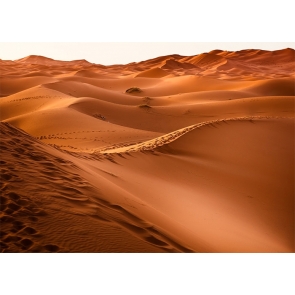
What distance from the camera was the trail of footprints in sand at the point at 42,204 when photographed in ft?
9.89

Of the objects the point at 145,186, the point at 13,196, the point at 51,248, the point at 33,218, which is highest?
the point at 13,196

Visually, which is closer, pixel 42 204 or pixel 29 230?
pixel 29 230

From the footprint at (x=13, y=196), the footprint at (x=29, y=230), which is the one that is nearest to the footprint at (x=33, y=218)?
the footprint at (x=29, y=230)

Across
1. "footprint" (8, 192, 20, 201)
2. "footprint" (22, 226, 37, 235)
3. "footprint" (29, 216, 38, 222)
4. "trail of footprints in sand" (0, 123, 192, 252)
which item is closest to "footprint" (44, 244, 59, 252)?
"trail of footprints in sand" (0, 123, 192, 252)

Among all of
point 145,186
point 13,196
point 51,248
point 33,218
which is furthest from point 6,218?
point 145,186

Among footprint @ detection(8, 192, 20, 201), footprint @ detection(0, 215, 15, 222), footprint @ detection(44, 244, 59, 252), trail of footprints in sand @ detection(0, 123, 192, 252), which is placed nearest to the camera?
footprint @ detection(44, 244, 59, 252)

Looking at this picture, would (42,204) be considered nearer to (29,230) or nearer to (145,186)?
(29,230)

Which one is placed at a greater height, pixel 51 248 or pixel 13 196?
pixel 13 196

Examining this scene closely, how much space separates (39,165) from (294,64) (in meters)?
79.2

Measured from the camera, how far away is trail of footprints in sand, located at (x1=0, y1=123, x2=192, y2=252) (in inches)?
119

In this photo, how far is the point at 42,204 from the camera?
3.50 m

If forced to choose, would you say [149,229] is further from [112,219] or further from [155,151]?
[155,151]

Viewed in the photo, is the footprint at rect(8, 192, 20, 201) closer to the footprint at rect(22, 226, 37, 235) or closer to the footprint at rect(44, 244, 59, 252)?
the footprint at rect(22, 226, 37, 235)

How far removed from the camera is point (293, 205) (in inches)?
285
